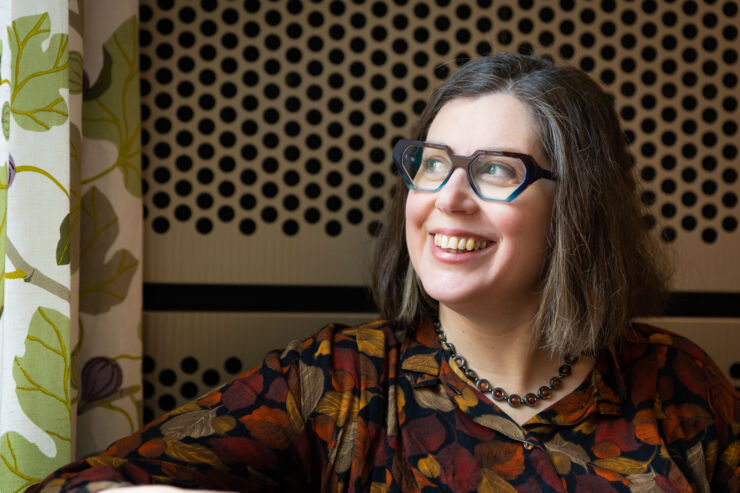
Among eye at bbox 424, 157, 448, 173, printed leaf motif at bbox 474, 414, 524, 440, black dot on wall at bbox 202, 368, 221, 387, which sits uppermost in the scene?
eye at bbox 424, 157, 448, 173

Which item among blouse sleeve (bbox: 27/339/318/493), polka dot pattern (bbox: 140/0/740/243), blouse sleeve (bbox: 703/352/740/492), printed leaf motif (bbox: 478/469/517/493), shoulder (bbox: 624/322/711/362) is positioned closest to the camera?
blouse sleeve (bbox: 27/339/318/493)

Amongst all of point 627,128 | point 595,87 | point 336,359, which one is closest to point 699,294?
point 627,128

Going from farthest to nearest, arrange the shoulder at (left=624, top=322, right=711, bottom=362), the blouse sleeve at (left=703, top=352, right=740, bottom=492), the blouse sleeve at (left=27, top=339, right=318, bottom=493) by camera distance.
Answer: the shoulder at (left=624, top=322, right=711, bottom=362)
the blouse sleeve at (left=703, top=352, right=740, bottom=492)
the blouse sleeve at (left=27, top=339, right=318, bottom=493)

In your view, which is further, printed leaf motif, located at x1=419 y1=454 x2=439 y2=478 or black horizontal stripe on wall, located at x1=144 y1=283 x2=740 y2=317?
black horizontal stripe on wall, located at x1=144 y1=283 x2=740 y2=317

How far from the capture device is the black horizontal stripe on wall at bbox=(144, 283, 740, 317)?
60.1 inches

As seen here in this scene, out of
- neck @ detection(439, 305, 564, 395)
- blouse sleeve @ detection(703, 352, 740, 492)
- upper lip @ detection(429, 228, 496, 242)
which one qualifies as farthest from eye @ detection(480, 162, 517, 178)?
blouse sleeve @ detection(703, 352, 740, 492)

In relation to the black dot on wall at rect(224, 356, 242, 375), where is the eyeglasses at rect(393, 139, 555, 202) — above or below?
above

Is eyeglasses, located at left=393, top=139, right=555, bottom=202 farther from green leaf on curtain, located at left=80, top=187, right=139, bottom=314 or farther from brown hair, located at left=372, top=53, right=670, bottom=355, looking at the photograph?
green leaf on curtain, located at left=80, top=187, right=139, bottom=314

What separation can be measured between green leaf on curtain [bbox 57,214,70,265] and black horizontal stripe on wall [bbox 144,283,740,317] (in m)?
0.39

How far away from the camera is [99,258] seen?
1.34m

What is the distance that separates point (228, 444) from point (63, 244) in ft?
1.39

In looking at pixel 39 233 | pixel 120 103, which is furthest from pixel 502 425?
pixel 120 103

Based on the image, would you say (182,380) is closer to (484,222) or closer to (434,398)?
(434,398)

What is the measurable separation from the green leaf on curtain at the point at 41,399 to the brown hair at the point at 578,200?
0.64 m
